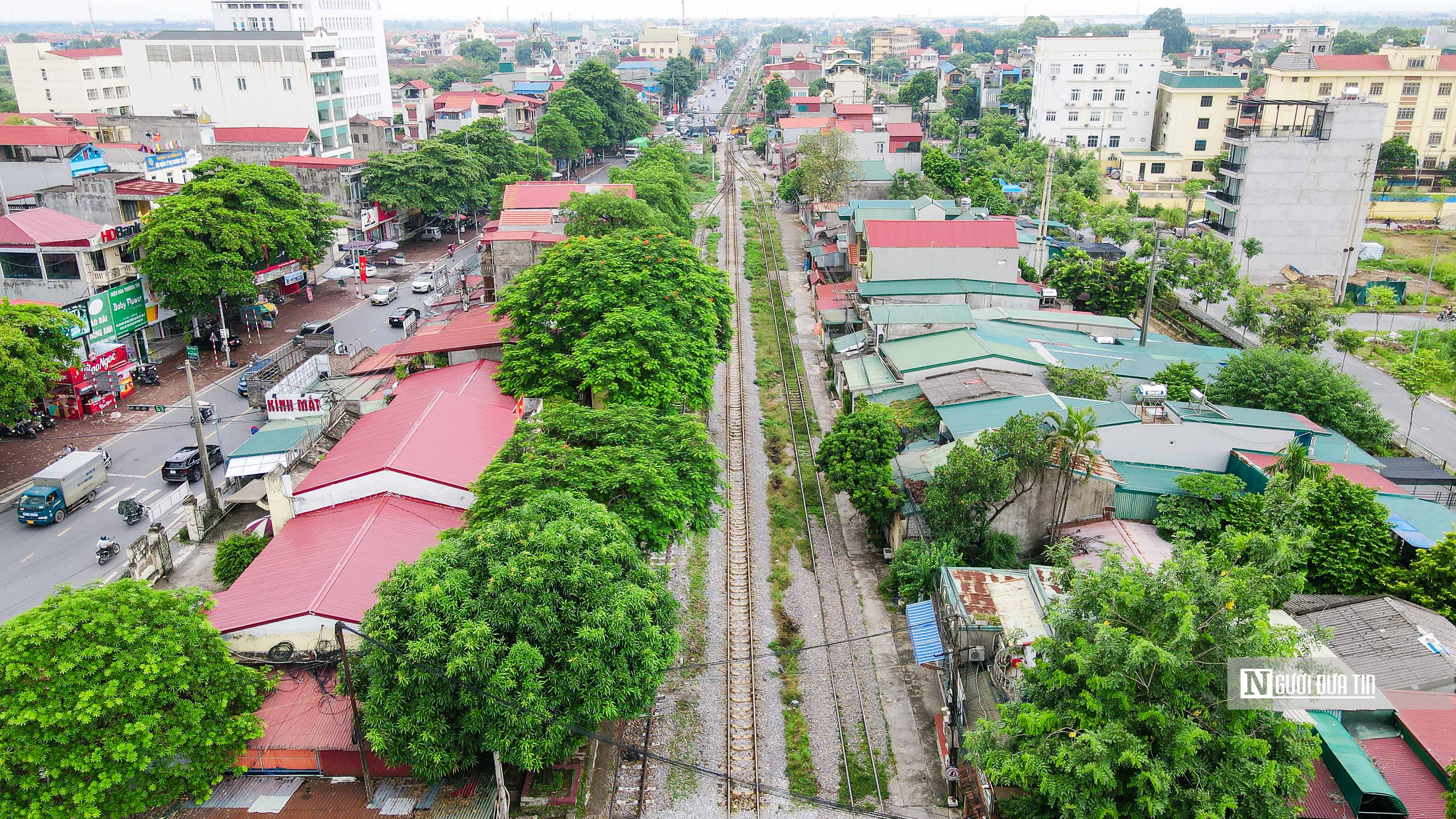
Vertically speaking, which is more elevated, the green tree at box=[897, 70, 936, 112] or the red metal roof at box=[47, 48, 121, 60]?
the red metal roof at box=[47, 48, 121, 60]

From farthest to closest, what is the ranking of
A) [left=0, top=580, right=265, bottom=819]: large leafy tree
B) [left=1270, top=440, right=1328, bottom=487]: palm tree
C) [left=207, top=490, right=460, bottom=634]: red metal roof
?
[left=1270, top=440, right=1328, bottom=487]: palm tree → [left=207, top=490, right=460, bottom=634]: red metal roof → [left=0, top=580, right=265, bottom=819]: large leafy tree

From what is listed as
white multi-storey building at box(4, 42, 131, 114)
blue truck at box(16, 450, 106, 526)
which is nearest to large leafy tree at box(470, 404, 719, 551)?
blue truck at box(16, 450, 106, 526)

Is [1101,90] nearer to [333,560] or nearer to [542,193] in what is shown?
[542,193]

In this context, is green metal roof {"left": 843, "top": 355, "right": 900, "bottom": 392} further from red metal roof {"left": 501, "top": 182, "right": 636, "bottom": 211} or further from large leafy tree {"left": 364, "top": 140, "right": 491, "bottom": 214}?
large leafy tree {"left": 364, "top": 140, "right": 491, "bottom": 214}

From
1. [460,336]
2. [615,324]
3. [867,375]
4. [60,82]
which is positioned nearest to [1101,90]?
[867,375]

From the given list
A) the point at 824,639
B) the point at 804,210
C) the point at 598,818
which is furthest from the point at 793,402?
the point at 804,210

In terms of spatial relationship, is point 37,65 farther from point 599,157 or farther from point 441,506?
point 441,506

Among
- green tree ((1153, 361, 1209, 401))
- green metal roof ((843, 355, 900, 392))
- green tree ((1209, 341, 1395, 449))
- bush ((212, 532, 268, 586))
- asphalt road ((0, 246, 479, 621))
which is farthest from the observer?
green metal roof ((843, 355, 900, 392))
